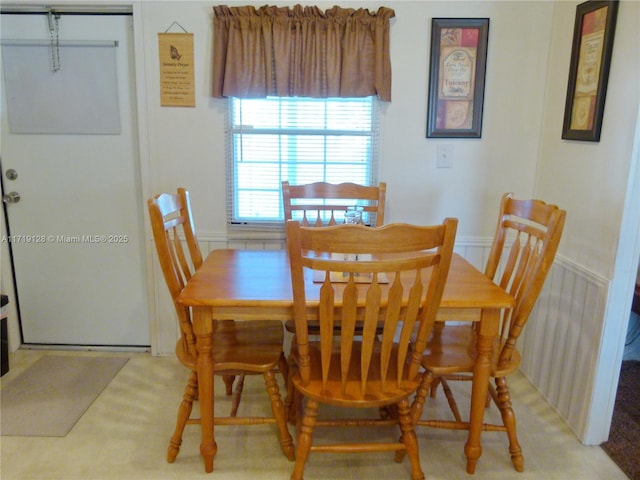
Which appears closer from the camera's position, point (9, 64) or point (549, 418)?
point (549, 418)

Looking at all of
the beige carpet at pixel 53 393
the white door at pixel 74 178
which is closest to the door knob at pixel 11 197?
the white door at pixel 74 178

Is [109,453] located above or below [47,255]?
below

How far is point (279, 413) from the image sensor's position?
5.78 feet

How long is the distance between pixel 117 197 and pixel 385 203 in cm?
147

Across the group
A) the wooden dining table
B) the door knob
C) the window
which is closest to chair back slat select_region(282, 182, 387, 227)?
the window

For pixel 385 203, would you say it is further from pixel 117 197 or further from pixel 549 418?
pixel 117 197

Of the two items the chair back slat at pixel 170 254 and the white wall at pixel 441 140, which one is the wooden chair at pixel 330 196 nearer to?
the white wall at pixel 441 140

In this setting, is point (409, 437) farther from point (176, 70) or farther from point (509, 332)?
point (176, 70)

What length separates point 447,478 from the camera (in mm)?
1769

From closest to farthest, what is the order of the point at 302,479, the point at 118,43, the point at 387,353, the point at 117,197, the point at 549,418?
the point at 387,353
the point at 302,479
the point at 549,418
the point at 118,43
the point at 117,197

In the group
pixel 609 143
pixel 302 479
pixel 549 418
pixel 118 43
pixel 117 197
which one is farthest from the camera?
pixel 117 197

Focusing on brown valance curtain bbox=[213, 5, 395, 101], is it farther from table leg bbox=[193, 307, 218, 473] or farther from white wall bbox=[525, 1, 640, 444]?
table leg bbox=[193, 307, 218, 473]

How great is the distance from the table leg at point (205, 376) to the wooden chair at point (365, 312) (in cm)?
31

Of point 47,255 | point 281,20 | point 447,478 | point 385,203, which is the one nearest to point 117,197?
point 47,255
